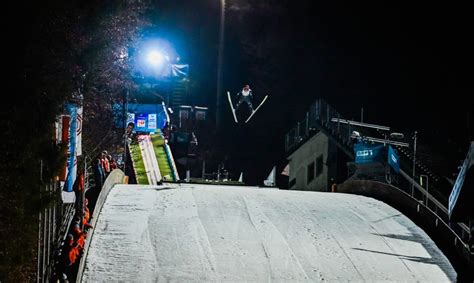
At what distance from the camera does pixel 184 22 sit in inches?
1754

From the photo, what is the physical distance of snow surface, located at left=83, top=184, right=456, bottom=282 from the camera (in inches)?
542

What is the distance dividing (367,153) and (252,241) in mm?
9182

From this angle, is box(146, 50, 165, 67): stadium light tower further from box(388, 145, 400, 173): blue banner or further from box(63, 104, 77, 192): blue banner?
box(63, 104, 77, 192): blue banner

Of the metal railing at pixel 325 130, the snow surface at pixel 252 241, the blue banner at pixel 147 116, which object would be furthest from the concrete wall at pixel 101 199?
the blue banner at pixel 147 116

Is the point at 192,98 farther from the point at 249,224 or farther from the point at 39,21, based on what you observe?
the point at 39,21

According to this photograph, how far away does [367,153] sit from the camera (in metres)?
23.7

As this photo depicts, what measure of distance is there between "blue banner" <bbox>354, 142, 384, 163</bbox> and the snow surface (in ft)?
9.72

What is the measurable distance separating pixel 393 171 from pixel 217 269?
35.0 ft

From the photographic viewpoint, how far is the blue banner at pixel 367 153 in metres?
22.9

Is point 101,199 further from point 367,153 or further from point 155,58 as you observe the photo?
point 155,58

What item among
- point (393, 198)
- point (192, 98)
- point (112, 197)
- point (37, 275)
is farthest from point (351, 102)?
point (37, 275)

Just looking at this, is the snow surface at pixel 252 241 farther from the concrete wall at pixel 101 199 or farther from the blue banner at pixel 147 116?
the blue banner at pixel 147 116

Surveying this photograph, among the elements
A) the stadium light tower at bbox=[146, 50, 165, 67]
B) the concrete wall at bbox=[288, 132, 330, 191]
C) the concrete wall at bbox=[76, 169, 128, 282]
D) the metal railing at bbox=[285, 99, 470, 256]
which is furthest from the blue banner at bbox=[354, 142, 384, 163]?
the stadium light tower at bbox=[146, 50, 165, 67]

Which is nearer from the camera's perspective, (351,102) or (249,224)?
(249,224)
